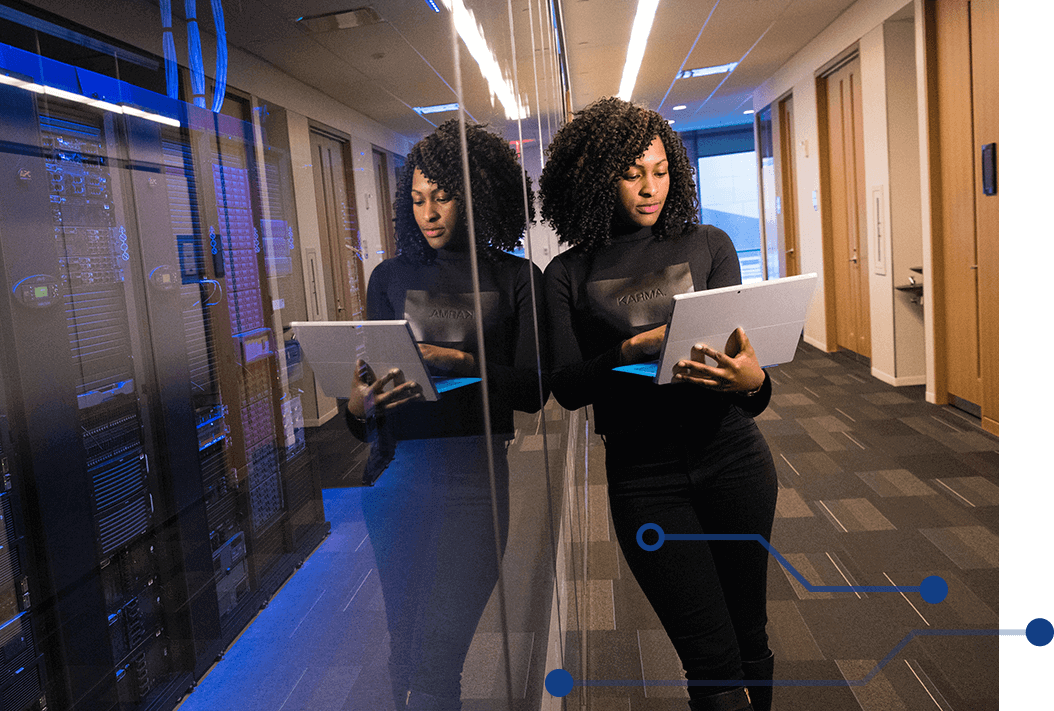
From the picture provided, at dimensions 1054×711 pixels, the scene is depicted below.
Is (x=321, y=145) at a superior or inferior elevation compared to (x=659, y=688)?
superior

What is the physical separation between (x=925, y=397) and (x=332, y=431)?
14.8 feet

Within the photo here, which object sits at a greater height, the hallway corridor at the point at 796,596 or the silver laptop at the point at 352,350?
the silver laptop at the point at 352,350

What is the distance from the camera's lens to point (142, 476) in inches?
7.1

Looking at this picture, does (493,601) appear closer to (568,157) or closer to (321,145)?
(321,145)

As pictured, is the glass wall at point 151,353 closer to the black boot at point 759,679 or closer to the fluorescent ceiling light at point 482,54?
the fluorescent ceiling light at point 482,54

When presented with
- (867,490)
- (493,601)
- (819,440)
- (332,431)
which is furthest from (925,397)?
(332,431)

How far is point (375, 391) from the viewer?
0.27 metres

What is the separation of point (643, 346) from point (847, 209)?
4.79 metres

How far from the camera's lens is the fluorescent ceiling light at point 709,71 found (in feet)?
20.3

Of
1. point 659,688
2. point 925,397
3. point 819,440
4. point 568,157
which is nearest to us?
point 568,157

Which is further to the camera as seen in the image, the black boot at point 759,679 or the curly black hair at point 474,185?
the black boot at point 759,679

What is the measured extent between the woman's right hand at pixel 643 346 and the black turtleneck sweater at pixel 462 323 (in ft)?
1.20

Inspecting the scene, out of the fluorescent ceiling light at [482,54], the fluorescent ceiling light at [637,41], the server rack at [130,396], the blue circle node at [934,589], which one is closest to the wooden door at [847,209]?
the fluorescent ceiling light at [637,41]

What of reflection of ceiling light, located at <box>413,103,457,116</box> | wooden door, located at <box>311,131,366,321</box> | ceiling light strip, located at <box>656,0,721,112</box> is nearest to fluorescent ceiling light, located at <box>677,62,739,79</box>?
ceiling light strip, located at <box>656,0,721,112</box>
